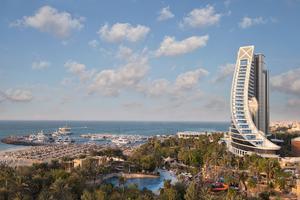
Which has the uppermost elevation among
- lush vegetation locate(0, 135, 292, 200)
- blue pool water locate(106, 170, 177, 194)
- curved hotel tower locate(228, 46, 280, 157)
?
curved hotel tower locate(228, 46, 280, 157)

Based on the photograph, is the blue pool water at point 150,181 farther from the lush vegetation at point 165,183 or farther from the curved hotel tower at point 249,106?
the curved hotel tower at point 249,106

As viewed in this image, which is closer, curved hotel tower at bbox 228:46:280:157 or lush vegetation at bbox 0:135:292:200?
lush vegetation at bbox 0:135:292:200

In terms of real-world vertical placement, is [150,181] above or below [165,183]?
below

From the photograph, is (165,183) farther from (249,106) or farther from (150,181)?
(249,106)

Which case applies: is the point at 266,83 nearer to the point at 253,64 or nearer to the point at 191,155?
the point at 253,64

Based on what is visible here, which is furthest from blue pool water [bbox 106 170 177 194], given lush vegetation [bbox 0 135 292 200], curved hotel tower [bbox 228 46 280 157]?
curved hotel tower [bbox 228 46 280 157]

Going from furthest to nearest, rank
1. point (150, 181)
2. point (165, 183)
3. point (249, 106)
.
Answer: point (249, 106) → point (150, 181) → point (165, 183)

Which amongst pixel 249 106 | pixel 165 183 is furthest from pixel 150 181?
pixel 249 106

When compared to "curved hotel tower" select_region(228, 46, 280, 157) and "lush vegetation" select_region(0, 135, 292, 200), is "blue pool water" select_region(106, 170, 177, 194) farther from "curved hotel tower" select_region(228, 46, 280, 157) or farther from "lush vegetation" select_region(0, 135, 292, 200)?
"curved hotel tower" select_region(228, 46, 280, 157)

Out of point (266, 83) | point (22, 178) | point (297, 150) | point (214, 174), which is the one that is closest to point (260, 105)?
point (266, 83)

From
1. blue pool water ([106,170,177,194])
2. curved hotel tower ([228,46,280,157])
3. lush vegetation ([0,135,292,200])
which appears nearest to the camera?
lush vegetation ([0,135,292,200])
